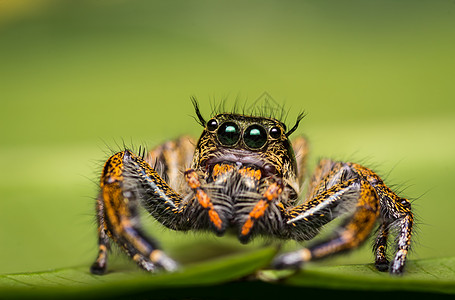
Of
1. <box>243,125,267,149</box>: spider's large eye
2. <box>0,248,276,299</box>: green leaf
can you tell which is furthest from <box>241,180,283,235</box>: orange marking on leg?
<box>0,248,276,299</box>: green leaf

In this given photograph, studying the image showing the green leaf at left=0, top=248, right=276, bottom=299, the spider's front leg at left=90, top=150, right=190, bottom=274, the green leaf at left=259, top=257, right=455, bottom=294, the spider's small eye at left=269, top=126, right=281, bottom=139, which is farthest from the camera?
the spider's small eye at left=269, top=126, right=281, bottom=139

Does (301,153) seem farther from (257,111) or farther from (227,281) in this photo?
(227,281)

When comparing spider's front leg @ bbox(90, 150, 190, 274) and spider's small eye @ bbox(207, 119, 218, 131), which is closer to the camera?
spider's front leg @ bbox(90, 150, 190, 274)

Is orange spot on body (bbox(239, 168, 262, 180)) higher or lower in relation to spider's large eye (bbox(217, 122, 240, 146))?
lower

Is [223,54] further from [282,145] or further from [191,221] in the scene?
[191,221]

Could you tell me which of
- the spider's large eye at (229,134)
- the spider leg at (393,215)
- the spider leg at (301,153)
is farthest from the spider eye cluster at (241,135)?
the spider leg at (301,153)

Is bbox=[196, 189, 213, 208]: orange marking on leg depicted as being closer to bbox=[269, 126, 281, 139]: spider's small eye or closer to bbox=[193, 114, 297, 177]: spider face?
bbox=[193, 114, 297, 177]: spider face
